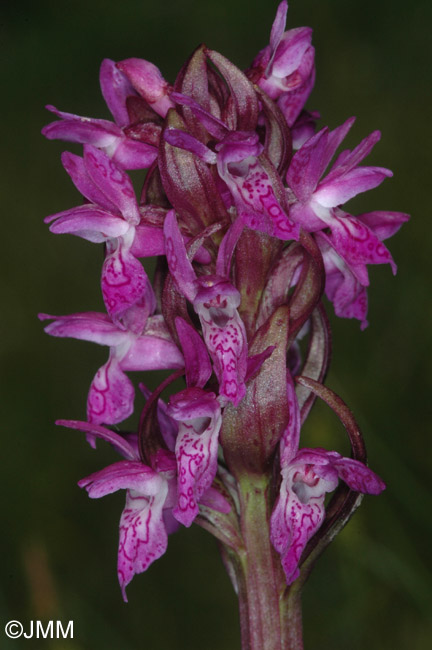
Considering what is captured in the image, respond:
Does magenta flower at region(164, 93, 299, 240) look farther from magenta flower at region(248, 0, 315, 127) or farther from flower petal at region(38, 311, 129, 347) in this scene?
flower petal at region(38, 311, 129, 347)

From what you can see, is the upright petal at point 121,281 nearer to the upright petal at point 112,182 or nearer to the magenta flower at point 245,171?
the upright petal at point 112,182

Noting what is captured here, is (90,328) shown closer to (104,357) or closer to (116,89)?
(116,89)

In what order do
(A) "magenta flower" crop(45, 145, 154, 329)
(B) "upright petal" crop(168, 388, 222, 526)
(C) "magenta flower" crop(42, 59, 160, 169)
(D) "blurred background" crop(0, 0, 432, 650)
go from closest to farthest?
(B) "upright petal" crop(168, 388, 222, 526)
(A) "magenta flower" crop(45, 145, 154, 329)
(C) "magenta flower" crop(42, 59, 160, 169)
(D) "blurred background" crop(0, 0, 432, 650)

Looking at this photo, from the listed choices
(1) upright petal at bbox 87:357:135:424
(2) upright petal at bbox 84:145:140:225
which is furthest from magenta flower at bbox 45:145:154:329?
(1) upright petal at bbox 87:357:135:424

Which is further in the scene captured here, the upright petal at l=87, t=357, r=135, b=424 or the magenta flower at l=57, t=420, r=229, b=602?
the upright petal at l=87, t=357, r=135, b=424

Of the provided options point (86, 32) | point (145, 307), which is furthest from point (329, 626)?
point (86, 32)

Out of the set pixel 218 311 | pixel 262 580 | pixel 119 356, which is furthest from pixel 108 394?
pixel 262 580

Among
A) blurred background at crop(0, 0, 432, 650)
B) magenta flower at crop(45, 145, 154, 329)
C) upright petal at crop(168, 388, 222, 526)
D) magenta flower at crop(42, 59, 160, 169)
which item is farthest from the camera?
blurred background at crop(0, 0, 432, 650)
